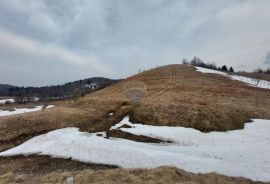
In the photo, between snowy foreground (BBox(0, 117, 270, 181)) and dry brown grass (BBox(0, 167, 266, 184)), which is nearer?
dry brown grass (BBox(0, 167, 266, 184))

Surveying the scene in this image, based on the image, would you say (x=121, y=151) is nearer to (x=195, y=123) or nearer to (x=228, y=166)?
(x=228, y=166)

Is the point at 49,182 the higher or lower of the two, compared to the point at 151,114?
lower

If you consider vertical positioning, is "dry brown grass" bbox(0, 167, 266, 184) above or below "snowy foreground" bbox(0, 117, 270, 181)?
below

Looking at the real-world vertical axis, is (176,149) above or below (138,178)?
above

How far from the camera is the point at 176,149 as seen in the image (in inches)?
581

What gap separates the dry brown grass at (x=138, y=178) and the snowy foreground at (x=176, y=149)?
38.4 inches

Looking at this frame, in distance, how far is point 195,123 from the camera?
66.6 feet

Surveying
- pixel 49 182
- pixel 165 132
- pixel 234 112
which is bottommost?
pixel 49 182

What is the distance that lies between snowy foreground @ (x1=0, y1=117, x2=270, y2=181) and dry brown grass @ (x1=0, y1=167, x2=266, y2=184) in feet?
3.20

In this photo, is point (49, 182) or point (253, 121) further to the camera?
point (253, 121)

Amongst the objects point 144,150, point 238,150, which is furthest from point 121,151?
point 238,150

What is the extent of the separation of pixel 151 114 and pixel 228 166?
456 inches

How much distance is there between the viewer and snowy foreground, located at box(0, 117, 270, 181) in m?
11.9

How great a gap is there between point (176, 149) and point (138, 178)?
5.43m
